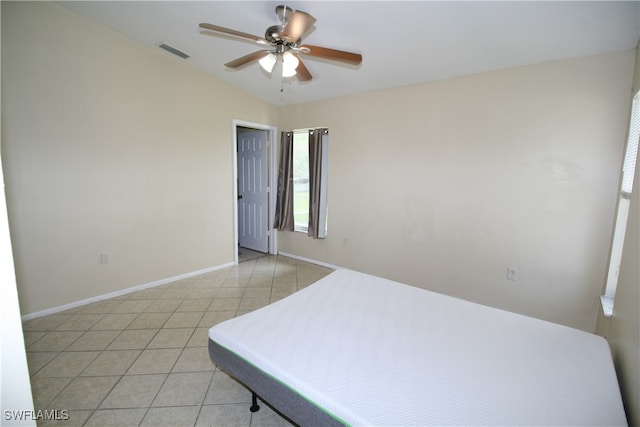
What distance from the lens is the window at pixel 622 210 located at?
193cm

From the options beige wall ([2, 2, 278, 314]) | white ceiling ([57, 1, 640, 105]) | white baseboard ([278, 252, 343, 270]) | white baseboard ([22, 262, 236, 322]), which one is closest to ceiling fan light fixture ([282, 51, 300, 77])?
white ceiling ([57, 1, 640, 105])

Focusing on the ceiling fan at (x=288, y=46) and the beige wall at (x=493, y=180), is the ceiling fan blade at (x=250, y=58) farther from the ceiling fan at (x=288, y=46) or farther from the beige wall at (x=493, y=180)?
the beige wall at (x=493, y=180)

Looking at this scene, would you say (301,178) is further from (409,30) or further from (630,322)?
(630,322)

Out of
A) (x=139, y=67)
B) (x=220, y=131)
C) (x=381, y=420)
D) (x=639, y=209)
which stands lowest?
(x=381, y=420)

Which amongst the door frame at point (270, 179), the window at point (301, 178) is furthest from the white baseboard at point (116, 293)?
the window at point (301, 178)

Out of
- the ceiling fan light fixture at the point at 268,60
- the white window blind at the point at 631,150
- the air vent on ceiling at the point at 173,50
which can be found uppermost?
the air vent on ceiling at the point at 173,50

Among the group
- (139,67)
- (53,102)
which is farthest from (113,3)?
(53,102)

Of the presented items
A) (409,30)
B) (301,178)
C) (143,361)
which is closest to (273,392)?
(143,361)

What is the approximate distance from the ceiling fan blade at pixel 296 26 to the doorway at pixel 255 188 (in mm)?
2613

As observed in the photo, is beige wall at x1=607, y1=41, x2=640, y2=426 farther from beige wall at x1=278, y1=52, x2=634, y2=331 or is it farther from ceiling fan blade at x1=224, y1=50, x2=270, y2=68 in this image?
ceiling fan blade at x1=224, y1=50, x2=270, y2=68

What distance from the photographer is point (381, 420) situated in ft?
3.49

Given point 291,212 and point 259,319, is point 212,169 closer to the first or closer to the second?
point 291,212

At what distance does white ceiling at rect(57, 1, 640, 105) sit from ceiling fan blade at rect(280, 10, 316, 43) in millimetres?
431

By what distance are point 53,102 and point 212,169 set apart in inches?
65.9
